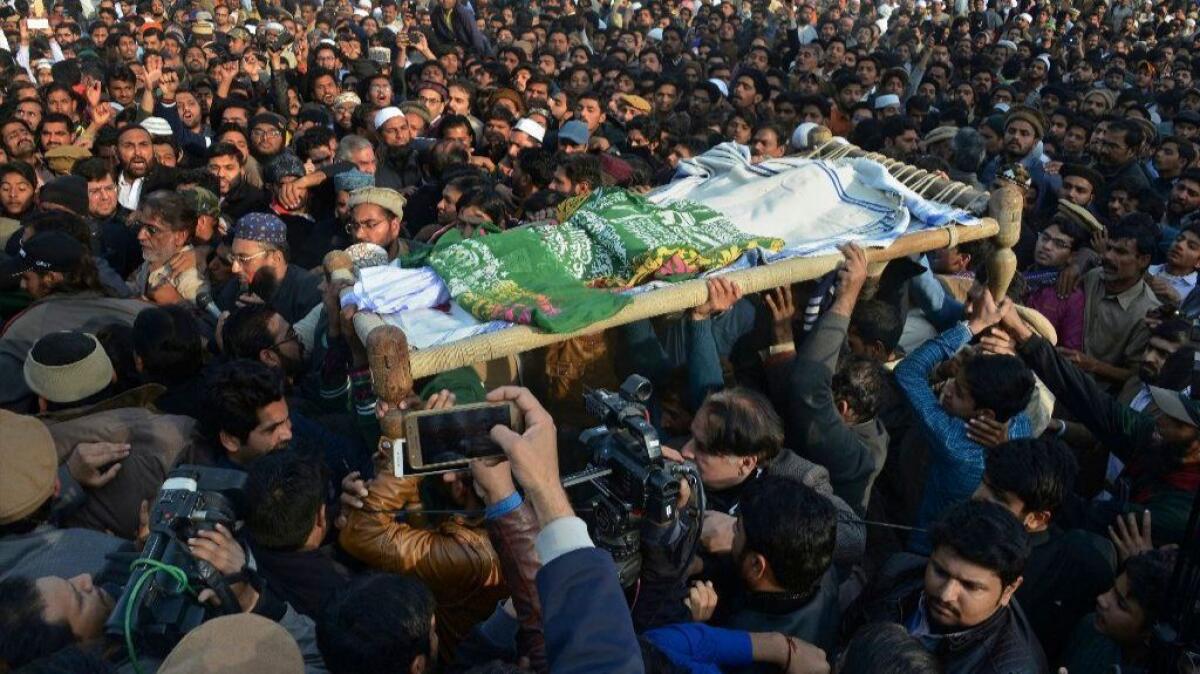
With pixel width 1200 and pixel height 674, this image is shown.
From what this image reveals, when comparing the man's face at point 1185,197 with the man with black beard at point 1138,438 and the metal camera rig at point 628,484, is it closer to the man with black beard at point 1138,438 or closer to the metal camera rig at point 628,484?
the man with black beard at point 1138,438

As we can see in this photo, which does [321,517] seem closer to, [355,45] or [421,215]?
[421,215]

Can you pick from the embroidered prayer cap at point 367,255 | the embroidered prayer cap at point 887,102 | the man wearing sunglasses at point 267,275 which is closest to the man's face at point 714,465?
the embroidered prayer cap at point 367,255

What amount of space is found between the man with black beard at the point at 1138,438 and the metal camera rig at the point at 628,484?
1740 mm

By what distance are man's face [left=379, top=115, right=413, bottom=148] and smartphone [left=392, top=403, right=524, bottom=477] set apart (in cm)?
507

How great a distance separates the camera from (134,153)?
242 inches

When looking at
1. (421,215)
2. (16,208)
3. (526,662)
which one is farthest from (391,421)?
(16,208)

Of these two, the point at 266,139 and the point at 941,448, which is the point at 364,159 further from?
the point at 941,448

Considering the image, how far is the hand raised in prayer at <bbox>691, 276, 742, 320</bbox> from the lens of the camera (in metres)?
3.22

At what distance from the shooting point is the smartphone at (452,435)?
204 cm

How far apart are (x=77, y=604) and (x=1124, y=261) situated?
434 centimetres

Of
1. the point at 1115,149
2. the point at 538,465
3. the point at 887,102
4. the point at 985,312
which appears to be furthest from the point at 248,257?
the point at 887,102

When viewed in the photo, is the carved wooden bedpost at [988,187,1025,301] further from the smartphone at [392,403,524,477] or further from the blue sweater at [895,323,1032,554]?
the smartphone at [392,403,524,477]

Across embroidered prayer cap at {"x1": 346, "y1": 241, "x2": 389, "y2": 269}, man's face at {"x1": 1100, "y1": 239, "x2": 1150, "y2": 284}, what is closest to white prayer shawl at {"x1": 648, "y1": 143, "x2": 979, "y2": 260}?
man's face at {"x1": 1100, "y1": 239, "x2": 1150, "y2": 284}

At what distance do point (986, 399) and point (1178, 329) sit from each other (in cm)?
114
